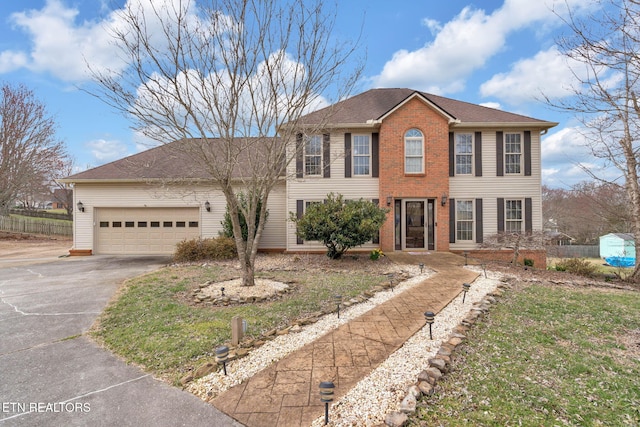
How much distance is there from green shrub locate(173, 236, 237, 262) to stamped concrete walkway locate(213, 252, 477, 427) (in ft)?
23.5

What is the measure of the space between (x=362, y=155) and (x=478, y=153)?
479 cm

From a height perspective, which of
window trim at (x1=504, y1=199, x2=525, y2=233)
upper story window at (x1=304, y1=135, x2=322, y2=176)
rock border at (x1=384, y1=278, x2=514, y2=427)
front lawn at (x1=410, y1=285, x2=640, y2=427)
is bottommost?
front lawn at (x1=410, y1=285, x2=640, y2=427)

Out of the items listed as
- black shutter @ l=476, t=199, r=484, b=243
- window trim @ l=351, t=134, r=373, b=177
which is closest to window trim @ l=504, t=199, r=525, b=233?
Answer: black shutter @ l=476, t=199, r=484, b=243

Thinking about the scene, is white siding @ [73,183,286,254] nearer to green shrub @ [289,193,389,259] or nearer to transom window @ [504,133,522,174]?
green shrub @ [289,193,389,259]

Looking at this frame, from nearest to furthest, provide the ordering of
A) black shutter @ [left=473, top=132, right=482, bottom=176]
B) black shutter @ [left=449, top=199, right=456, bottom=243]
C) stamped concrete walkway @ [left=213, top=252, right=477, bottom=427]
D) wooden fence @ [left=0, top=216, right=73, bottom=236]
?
stamped concrete walkway @ [left=213, top=252, right=477, bottom=427] < black shutter @ [left=449, top=199, right=456, bottom=243] < black shutter @ [left=473, top=132, right=482, bottom=176] < wooden fence @ [left=0, top=216, right=73, bottom=236]

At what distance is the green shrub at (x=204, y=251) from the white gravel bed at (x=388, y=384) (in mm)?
8266

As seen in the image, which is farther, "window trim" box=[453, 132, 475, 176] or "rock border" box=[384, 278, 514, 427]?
"window trim" box=[453, 132, 475, 176]

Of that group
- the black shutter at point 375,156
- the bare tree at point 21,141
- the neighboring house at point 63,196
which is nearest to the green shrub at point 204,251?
the black shutter at point 375,156

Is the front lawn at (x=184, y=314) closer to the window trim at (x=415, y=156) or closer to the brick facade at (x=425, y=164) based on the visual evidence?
the brick facade at (x=425, y=164)

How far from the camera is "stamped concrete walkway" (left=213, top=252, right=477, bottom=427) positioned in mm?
2562

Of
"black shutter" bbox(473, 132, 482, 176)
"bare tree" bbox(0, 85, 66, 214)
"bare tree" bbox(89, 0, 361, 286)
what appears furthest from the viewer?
"bare tree" bbox(0, 85, 66, 214)

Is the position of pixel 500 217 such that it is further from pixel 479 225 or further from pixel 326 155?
pixel 326 155

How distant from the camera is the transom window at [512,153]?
1202 cm

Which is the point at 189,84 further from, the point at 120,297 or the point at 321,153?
the point at 321,153
